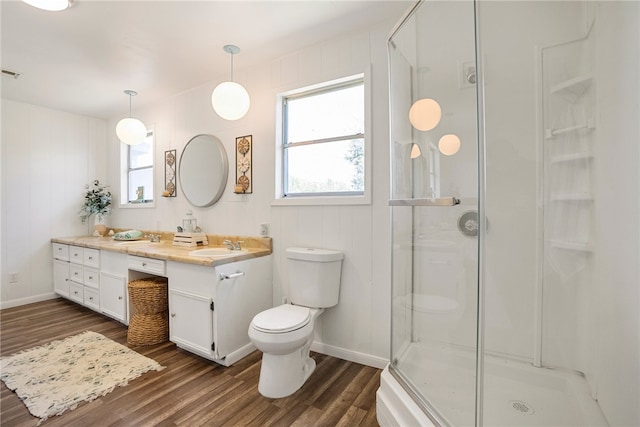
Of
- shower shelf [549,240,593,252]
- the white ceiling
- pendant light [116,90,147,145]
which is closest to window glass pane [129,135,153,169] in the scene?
pendant light [116,90,147,145]

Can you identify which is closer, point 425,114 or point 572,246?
point 572,246

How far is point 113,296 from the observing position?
2.65 m

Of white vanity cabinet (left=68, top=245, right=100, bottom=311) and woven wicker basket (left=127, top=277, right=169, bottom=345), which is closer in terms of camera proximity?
woven wicker basket (left=127, top=277, right=169, bottom=345)

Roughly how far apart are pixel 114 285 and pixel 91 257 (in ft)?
1.81

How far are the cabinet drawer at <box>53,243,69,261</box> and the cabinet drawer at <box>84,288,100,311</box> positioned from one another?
24.8 inches

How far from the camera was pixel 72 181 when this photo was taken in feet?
12.2

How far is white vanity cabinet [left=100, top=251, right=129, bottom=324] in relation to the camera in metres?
2.55

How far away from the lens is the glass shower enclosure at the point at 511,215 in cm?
124

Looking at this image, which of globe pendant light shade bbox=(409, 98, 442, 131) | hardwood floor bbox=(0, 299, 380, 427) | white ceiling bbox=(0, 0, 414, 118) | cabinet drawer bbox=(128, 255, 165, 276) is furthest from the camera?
cabinet drawer bbox=(128, 255, 165, 276)

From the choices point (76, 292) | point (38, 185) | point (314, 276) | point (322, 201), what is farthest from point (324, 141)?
point (38, 185)

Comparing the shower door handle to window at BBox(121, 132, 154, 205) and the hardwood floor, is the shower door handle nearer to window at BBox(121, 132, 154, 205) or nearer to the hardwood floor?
the hardwood floor

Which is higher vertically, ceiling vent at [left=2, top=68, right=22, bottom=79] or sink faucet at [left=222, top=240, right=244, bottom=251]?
ceiling vent at [left=2, top=68, right=22, bottom=79]

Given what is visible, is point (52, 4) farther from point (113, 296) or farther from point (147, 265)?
point (113, 296)

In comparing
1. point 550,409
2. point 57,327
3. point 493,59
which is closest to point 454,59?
point 493,59
